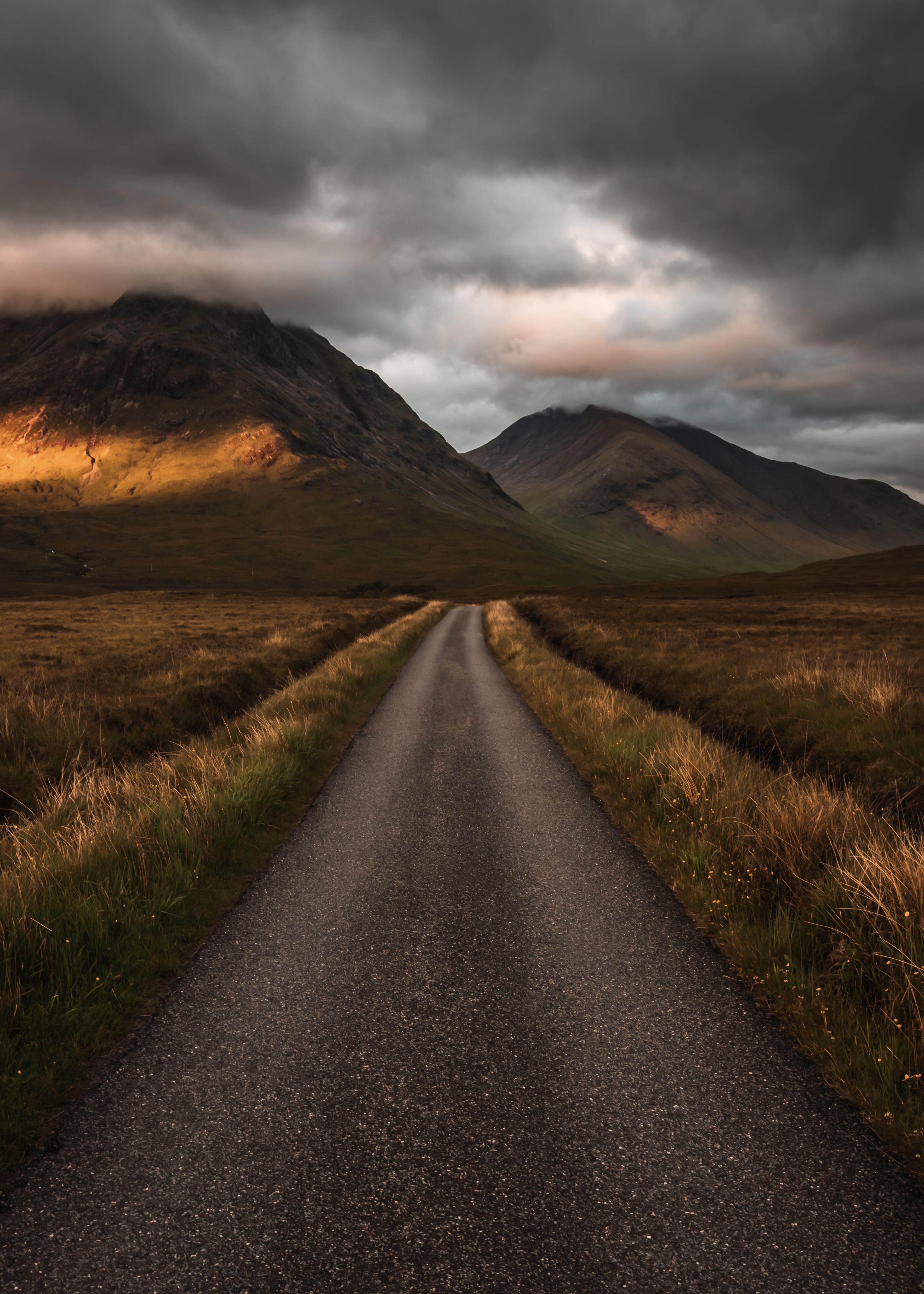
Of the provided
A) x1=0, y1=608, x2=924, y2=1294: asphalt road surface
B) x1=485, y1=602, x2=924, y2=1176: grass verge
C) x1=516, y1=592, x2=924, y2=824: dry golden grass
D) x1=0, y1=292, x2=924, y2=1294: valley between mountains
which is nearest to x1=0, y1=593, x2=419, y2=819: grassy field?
x1=0, y1=292, x2=924, y2=1294: valley between mountains

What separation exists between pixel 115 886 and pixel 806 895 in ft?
21.5

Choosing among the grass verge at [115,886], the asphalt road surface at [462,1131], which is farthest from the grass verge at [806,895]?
the grass verge at [115,886]

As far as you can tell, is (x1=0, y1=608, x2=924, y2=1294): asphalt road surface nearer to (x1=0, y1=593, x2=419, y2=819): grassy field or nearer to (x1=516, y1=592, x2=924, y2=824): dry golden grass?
(x1=516, y1=592, x2=924, y2=824): dry golden grass

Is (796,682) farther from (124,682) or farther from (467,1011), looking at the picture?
(124,682)

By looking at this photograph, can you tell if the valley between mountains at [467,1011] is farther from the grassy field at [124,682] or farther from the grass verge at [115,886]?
the grassy field at [124,682]

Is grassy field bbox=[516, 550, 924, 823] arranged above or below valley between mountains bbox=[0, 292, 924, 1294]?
above

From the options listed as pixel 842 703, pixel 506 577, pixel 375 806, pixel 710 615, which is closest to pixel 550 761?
pixel 375 806

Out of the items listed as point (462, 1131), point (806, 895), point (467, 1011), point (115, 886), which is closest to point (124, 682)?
point (115, 886)

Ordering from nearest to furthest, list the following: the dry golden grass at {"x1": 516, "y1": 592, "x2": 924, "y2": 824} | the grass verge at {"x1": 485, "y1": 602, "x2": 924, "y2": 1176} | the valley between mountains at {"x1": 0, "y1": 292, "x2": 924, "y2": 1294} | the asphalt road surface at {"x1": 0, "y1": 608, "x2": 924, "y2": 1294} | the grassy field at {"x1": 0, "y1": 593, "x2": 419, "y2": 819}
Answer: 1. the asphalt road surface at {"x1": 0, "y1": 608, "x2": 924, "y2": 1294}
2. the valley between mountains at {"x1": 0, "y1": 292, "x2": 924, "y2": 1294}
3. the grass verge at {"x1": 485, "y1": 602, "x2": 924, "y2": 1176}
4. the dry golden grass at {"x1": 516, "y1": 592, "x2": 924, "y2": 824}
5. the grassy field at {"x1": 0, "y1": 593, "x2": 419, "y2": 819}

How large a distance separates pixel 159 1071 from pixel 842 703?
12527 mm

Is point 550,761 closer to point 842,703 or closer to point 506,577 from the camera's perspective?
point 842,703

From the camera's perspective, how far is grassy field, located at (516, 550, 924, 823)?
948 cm

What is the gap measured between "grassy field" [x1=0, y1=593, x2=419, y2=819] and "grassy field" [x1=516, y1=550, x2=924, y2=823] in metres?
11.6

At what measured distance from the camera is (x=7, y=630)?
124 feet
